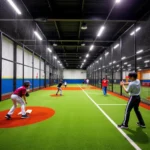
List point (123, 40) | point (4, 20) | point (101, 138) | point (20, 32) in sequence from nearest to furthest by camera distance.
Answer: point (101, 138)
point (4, 20)
point (20, 32)
point (123, 40)

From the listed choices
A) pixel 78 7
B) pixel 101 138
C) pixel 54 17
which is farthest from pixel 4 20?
pixel 101 138

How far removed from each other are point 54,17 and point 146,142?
10030 millimetres

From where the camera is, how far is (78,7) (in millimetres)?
9750

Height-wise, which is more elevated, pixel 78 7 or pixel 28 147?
pixel 78 7

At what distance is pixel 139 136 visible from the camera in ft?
11.8

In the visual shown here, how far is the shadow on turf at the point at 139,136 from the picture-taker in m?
3.34

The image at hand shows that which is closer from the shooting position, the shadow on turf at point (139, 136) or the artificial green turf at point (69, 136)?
the artificial green turf at point (69, 136)

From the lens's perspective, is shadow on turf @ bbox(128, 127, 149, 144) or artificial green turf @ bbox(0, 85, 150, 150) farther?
shadow on turf @ bbox(128, 127, 149, 144)

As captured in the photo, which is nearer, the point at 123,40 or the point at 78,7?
the point at 78,7

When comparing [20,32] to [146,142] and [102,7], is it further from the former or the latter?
[146,142]

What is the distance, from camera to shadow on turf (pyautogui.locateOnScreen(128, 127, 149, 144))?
11.0ft

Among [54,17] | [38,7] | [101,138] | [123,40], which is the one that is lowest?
[101,138]

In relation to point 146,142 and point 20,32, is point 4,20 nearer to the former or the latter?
point 20,32

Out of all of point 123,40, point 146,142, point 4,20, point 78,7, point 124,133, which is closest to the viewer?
point 146,142
